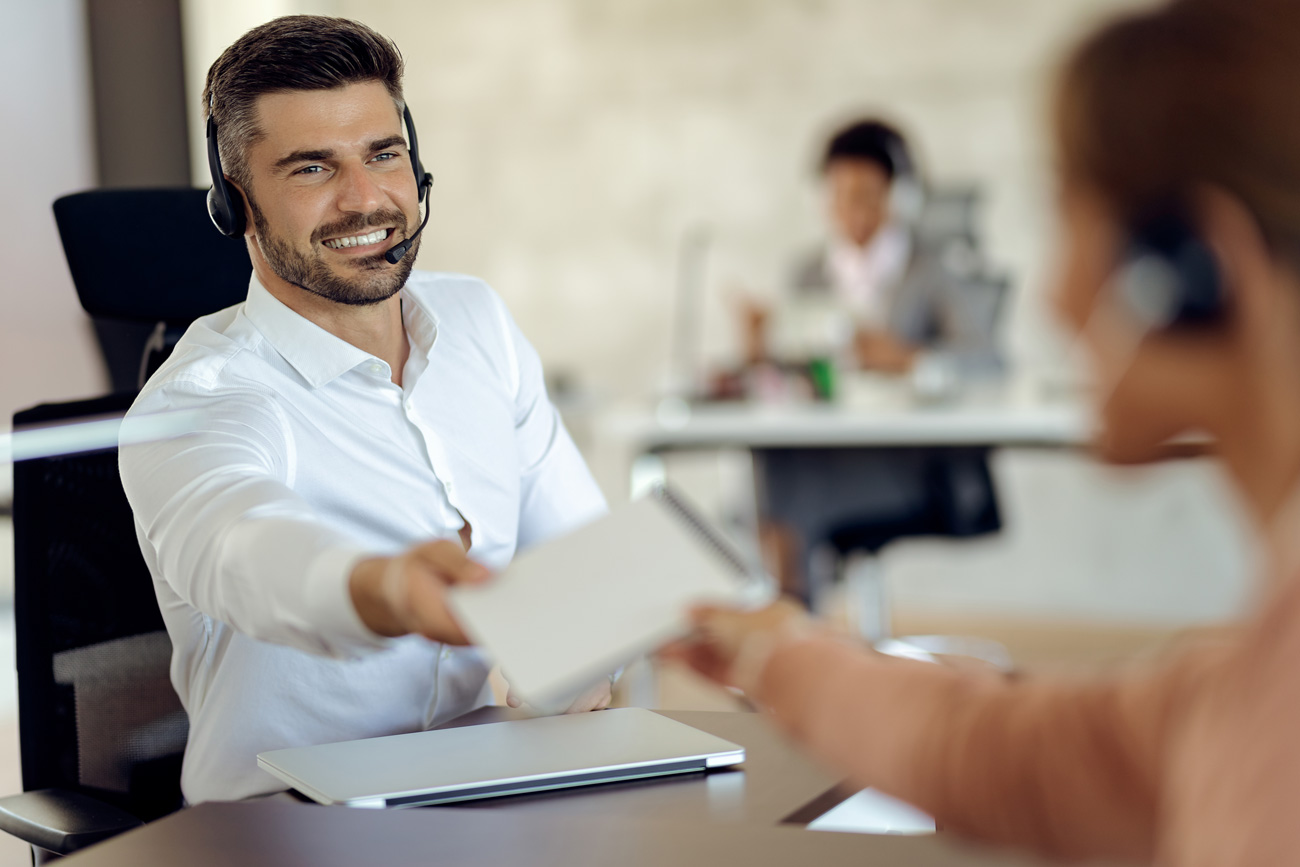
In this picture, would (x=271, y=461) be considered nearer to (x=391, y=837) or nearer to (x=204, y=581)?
(x=204, y=581)

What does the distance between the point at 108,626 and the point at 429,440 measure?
35 cm

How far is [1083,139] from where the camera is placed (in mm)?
443

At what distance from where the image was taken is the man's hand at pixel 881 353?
3.24 meters

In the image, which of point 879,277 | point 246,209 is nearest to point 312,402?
point 246,209

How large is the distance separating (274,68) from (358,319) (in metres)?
0.22

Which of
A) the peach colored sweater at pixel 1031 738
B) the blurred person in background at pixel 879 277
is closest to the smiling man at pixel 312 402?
the peach colored sweater at pixel 1031 738

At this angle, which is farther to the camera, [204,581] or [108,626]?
[108,626]

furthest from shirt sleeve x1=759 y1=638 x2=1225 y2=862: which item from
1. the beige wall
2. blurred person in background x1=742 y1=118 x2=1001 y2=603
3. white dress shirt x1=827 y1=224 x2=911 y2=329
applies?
white dress shirt x1=827 y1=224 x2=911 y2=329

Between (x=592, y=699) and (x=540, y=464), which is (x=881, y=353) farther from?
(x=592, y=699)

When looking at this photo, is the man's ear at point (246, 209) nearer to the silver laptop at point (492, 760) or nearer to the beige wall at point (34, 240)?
the beige wall at point (34, 240)

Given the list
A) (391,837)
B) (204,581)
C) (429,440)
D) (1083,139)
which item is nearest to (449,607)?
(391,837)

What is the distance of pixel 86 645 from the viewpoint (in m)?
1.12

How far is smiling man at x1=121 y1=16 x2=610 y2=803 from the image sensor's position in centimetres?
96

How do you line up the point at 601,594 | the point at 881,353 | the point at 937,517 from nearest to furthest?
the point at 601,594 → the point at 937,517 → the point at 881,353
